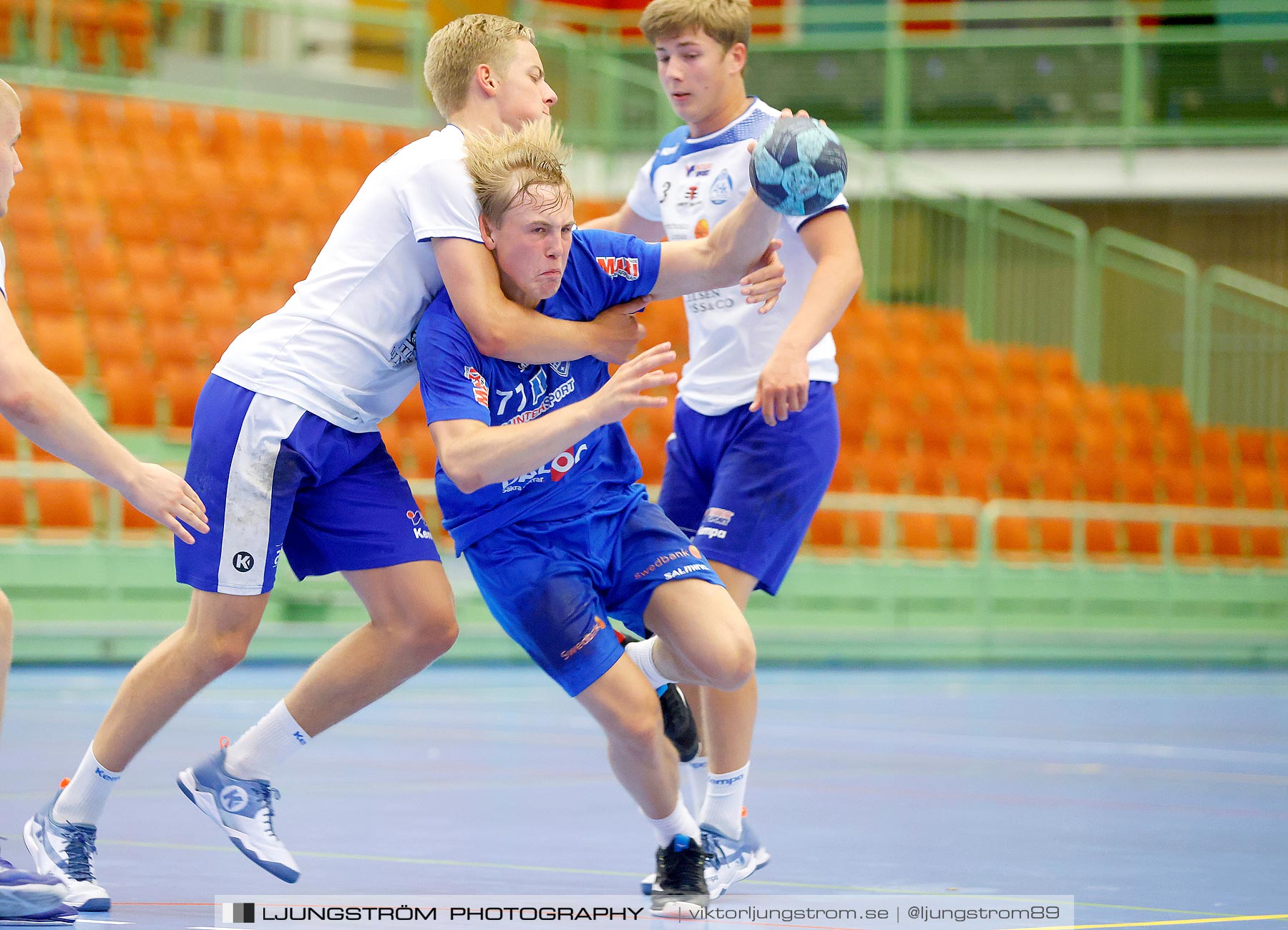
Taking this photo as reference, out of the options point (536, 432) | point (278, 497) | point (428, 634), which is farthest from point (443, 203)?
point (428, 634)

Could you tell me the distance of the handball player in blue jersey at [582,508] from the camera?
12.1 ft

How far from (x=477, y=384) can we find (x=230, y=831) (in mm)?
1155

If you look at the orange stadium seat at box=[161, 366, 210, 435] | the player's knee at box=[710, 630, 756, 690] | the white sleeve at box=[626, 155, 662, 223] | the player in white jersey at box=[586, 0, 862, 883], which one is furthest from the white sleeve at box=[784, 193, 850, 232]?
the orange stadium seat at box=[161, 366, 210, 435]

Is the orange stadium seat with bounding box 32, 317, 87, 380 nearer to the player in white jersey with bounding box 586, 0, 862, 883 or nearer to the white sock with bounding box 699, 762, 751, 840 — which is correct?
the player in white jersey with bounding box 586, 0, 862, 883

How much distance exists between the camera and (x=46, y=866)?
12.4ft

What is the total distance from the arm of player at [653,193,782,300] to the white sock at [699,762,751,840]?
3.97 feet

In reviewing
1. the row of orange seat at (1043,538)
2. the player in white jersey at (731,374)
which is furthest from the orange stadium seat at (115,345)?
the player in white jersey at (731,374)

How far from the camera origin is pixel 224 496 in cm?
380

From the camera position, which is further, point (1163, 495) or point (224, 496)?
point (1163, 495)

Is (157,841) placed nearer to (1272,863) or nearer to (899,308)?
(1272,863)

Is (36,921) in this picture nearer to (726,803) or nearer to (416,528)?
(416,528)

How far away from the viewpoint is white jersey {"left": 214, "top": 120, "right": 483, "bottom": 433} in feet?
12.6

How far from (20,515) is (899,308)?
9.19 meters

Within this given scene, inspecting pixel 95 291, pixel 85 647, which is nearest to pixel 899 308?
pixel 95 291
